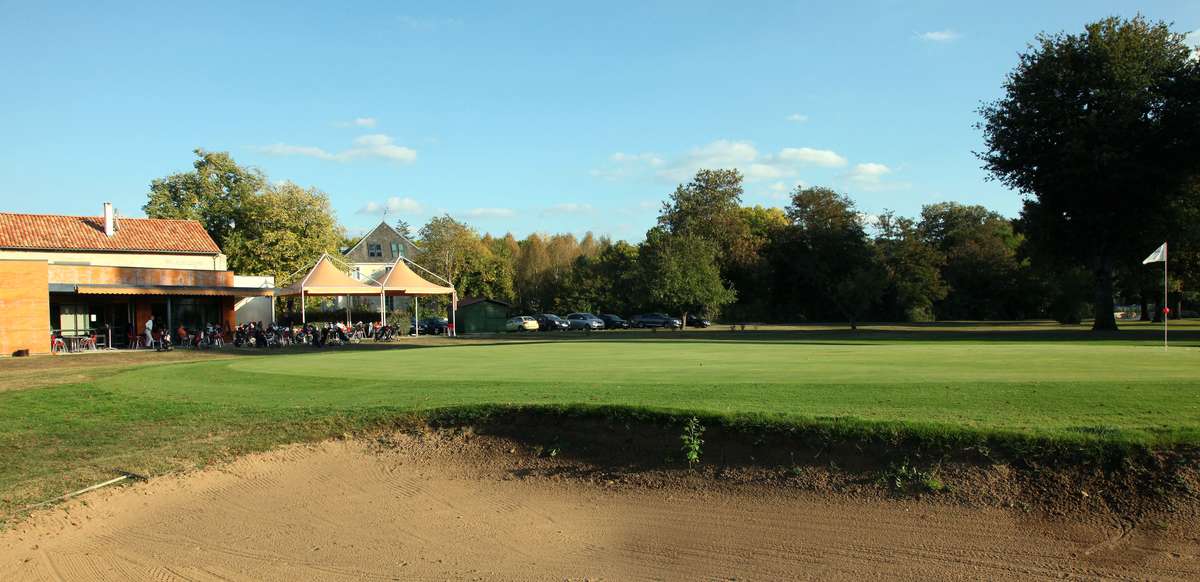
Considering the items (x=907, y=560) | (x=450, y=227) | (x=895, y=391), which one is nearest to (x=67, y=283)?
(x=895, y=391)

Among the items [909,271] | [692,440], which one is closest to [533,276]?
[909,271]

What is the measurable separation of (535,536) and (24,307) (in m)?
→ 39.5

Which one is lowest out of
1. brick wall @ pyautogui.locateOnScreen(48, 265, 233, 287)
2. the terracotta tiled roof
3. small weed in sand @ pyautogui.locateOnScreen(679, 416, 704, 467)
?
small weed in sand @ pyautogui.locateOnScreen(679, 416, 704, 467)

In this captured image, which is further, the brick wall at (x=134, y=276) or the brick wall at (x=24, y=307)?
the brick wall at (x=134, y=276)

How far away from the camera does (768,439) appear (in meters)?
8.52

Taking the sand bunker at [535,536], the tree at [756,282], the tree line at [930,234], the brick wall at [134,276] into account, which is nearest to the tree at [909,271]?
the tree line at [930,234]

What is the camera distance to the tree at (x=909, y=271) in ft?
262

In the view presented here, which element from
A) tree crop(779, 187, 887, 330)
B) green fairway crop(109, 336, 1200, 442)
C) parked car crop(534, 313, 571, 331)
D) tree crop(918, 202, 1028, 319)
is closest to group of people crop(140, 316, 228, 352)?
green fairway crop(109, 336, 1200, 442)

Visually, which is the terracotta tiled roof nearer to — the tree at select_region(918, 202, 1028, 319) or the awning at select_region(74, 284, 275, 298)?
the awning at select_region(74, 284, 275, 298)

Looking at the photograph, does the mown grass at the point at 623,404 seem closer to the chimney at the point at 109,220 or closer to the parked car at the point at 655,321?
the chimney at the point at 109,220

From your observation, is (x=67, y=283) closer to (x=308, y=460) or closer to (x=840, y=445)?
(x=308, y=460)

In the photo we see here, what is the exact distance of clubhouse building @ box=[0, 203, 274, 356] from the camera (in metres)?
37.0

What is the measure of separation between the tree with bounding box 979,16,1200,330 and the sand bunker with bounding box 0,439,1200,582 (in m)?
42.9

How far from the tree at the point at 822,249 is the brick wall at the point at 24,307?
71.3m
